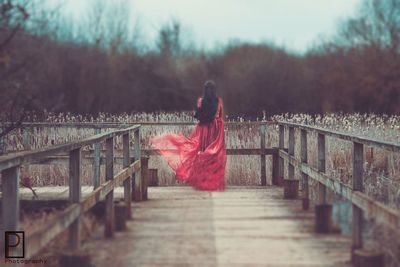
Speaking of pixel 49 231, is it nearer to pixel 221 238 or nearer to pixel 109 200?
pixel 221 238

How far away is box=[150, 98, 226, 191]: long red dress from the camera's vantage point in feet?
29.7

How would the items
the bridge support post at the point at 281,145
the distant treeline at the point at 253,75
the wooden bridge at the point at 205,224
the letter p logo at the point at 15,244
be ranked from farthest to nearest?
the distant treeline at the point at 253,75 < the bridge support post at the point at 281,145 < the wooden bridge at the point at 205,224 < the letter p logo at the point at 15,244

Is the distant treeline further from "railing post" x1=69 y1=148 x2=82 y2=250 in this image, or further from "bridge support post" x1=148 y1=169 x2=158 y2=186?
"railing post" x1=69 y1=148 x2=82 y2=250

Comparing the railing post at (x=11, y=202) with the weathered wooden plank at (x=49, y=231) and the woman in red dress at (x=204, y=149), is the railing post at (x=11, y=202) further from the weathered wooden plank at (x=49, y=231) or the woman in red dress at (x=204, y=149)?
the woman in red dress at (x=204, y=149)

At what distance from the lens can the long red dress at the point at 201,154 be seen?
29.7 feet

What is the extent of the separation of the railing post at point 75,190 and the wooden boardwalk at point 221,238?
223 mm

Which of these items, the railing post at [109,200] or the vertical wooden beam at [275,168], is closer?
the railing post at [109,200]

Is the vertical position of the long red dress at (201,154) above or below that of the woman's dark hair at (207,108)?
below

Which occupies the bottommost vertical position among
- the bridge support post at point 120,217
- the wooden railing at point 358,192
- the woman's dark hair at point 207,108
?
the bridge support post at point 120,217

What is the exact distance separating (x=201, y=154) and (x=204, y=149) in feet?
0.88

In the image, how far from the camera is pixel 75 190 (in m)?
4.86

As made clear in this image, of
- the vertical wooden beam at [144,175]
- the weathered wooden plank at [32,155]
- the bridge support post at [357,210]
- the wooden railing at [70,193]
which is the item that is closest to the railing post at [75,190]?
the wooden railing at [70,193]

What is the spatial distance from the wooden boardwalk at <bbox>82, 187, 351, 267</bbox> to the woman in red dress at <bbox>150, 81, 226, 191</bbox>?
1400 millimetres

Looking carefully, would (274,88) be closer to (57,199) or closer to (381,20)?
(381,20)
